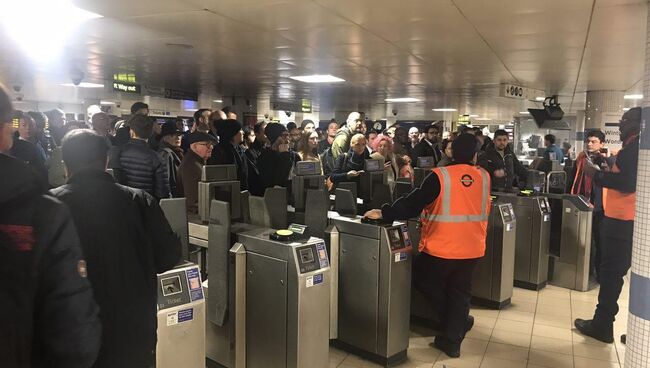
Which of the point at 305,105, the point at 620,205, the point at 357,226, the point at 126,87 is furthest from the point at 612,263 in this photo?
the point at 305,105

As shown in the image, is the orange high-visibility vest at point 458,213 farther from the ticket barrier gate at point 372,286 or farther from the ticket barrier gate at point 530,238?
the ticket barrier gate at point 530,238

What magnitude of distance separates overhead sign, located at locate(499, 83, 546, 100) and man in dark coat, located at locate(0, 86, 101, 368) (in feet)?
26.8

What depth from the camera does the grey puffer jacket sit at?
3.71 meters

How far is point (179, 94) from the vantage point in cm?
1136

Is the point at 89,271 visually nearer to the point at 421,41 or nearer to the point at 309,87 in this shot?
the point at 421,41

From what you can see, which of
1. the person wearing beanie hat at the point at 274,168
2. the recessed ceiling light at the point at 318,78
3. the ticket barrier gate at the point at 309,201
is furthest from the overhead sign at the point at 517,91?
the ticket barrier gate at the point at 309,201

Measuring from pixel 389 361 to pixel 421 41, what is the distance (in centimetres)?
301

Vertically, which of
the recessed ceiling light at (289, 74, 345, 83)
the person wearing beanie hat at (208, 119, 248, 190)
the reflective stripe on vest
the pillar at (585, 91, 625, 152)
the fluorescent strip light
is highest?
the recessed ceiling light at (289, 74, 345, 83)

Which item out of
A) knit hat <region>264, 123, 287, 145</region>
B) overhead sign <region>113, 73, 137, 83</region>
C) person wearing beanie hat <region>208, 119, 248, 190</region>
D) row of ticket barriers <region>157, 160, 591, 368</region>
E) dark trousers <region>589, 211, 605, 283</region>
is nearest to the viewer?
row of ticket barriers <region>157, 160, 591, 368</region>

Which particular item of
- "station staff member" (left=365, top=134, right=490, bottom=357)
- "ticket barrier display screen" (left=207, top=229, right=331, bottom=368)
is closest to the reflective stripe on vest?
"station staff member" (left=365, top=134, right=490, bottom=357)

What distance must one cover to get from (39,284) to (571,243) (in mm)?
5555

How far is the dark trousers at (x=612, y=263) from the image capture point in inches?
152

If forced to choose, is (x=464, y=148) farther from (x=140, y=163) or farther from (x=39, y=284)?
(x=39, y=284)

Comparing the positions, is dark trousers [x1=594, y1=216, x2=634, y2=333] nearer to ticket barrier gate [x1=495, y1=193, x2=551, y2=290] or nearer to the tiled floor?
the tiled floor
